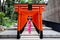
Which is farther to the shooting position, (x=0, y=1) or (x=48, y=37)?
(x=0, y=1)

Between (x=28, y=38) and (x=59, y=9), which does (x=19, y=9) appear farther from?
(x=59, y=9)

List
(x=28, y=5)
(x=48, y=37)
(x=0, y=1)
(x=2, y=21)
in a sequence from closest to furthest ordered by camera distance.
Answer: (x=28, y=5)
(x=48, y=37)
(x=2, y=21)
(x=0, y=1)

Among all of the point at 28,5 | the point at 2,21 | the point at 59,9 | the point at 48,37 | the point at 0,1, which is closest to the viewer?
the point at 28,5

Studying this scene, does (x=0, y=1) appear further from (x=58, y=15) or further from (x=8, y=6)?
(x=58, y=15)

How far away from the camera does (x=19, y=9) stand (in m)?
11.2

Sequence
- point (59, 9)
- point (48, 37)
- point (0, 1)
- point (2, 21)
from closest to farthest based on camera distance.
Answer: point (48, 37)
point (59, 9)
point (2, 21)
point (0, 1)

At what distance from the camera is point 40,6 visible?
1127 centimetres

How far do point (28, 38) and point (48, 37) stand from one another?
1.43 meters

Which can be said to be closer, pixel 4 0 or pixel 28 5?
pixel 28 5

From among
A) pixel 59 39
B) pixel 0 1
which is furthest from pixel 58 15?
pixel 0 1

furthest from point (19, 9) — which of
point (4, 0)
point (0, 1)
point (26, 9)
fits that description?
point (4, 0)

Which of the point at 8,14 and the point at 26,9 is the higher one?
the point at 26,9

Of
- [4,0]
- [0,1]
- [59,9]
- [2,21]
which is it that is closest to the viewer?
[59,9]

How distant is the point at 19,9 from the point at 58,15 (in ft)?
25.5
